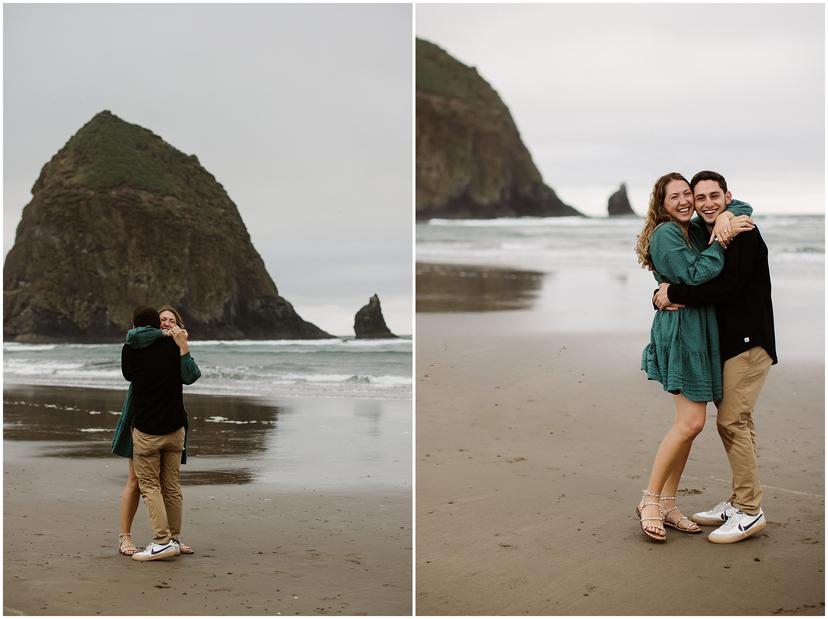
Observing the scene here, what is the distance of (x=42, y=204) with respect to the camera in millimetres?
7246

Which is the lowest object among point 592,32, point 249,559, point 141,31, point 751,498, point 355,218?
point 249,559

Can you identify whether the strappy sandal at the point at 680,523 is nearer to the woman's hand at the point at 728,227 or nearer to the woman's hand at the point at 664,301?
the woman's hand at the point at 664,301

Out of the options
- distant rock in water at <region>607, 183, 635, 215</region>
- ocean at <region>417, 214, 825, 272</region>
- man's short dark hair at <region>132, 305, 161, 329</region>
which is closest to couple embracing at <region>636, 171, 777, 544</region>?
man's short dark hair at <region>132, 305, 161, 329</region>

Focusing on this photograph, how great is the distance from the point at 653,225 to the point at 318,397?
361 cm

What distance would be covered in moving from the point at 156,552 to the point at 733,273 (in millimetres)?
1710

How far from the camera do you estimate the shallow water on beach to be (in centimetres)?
386

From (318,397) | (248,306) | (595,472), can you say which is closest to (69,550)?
(595,472)

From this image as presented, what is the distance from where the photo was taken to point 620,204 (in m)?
10.6

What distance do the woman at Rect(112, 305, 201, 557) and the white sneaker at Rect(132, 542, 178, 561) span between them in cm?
4

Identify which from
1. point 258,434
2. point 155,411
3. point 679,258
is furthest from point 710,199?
point 258,434

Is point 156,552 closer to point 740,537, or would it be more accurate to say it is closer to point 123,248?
point 740,537

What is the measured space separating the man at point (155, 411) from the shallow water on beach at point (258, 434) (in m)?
0.99

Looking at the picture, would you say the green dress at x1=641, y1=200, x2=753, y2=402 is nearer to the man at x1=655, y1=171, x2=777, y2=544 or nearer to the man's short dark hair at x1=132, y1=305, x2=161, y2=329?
the man at x1=655, y1=171, x2=777, y2=544

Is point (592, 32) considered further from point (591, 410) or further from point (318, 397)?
point (591, 410)
